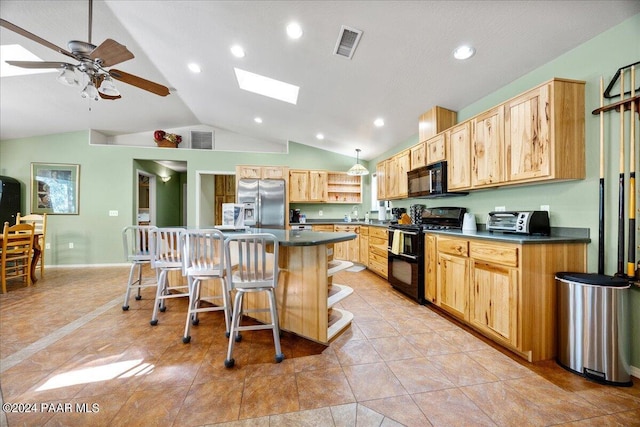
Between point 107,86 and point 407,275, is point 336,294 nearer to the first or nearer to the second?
point 407,275

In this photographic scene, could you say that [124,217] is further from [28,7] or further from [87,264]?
[28,7]

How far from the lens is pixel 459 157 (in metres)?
2.88

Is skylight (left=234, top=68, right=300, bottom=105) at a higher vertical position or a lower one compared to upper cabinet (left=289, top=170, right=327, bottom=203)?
higher

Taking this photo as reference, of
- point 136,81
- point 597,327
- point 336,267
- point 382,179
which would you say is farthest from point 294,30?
point 597,327

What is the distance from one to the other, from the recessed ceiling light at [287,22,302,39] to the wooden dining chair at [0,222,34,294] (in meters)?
4.60

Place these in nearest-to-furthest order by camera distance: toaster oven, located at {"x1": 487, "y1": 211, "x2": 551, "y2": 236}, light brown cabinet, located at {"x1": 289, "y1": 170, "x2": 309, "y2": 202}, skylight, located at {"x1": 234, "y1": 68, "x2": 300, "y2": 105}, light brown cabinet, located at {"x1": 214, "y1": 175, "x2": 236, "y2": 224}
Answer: toaster oven, located at {"x1": 487, "y1": 211, "x2": 551, "y2": 236}
skylight, located at {"x1": 234, "y1": 68, "x2": 300, "y2": 105}
light brown cabinet, located at {"x1": 289, "y1": 170, "x2": 309, "y2": 202}
light brown cabinet, located at {"x1": 214, "y1": 175, "x2": 236, "y2": 224}

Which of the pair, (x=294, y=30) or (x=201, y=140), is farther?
(x=201, y=140)

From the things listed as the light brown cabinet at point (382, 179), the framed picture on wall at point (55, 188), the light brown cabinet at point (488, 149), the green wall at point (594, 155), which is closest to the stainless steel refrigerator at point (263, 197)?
the light brown cabinet at point (382, 179)

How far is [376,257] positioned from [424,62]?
121 inches

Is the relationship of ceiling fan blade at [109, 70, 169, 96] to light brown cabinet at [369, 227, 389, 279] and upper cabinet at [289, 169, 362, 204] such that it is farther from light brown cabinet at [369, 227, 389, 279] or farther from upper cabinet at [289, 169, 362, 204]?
light brown cabinet at [369, 227, 389, 279]

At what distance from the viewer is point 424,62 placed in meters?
2.53

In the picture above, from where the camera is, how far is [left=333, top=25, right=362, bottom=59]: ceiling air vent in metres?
2.31

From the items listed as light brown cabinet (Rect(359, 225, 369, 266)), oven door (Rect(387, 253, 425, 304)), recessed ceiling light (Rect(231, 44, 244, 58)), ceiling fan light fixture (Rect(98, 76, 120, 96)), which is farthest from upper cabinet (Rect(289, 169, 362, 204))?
ceiling fan light fixture (Rect(98, 76, 120, 96))

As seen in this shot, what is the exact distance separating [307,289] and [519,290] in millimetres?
1639
